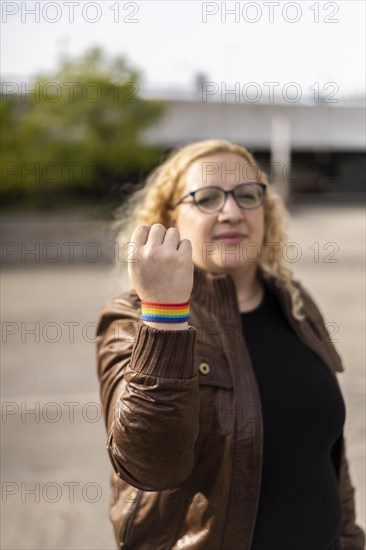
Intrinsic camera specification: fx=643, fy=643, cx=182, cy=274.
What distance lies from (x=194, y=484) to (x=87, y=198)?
28736mm

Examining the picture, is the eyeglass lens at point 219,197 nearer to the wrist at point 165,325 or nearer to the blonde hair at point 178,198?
the blonde hair at point 178,198

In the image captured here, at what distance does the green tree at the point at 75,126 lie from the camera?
23.5m

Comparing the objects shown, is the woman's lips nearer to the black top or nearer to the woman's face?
the woman's face

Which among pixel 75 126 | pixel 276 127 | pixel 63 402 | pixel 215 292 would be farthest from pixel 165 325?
pixel 276 127

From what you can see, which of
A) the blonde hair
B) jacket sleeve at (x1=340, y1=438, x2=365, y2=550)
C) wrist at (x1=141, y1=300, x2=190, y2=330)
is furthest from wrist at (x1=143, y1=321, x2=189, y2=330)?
jacket sleeve at (x1=340, y1=438, x2=365, y2=550)

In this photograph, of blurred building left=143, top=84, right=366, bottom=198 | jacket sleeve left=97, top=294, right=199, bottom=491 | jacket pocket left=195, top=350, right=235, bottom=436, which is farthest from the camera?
blurred building left=143, top=84, right=366, bottom=198

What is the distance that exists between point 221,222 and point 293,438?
712 millimetres

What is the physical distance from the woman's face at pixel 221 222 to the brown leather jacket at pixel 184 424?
8 centimetres

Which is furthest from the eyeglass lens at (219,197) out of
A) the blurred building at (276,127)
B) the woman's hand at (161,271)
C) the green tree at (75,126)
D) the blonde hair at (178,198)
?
the blurred building at (276,127)

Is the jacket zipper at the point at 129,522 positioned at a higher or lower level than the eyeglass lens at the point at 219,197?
lower

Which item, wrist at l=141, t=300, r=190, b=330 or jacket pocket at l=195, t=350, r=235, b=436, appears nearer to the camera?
wrist at l=141, t=300, r=190, b=330

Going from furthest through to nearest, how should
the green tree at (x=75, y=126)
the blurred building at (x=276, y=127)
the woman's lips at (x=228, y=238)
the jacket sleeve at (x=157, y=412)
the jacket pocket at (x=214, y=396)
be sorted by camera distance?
the blurred building at (x=276, y=127)
the green tree at (x=75, y=126)
the woman's lips at (x=228, y=238)
the jacket pocket at (x=214, y=396)
the jacket sleeve at (x=157, y=412)

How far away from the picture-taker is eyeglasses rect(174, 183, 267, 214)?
2.09m

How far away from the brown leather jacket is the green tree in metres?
20.3
